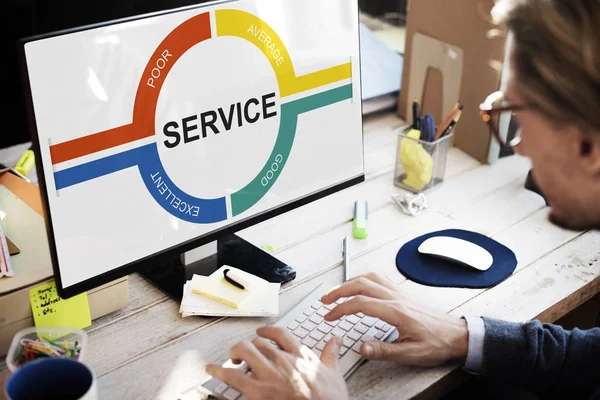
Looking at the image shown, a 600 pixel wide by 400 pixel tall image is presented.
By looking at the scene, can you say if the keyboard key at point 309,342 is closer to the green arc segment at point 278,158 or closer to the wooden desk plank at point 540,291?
the wooden desk plank at point 540,291

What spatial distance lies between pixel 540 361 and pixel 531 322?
0.06 metres

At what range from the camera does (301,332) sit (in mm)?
1033

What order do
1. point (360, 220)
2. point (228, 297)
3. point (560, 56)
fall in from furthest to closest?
1. point (360, 220)
2. point (228, 297)
3. point (560, 56)

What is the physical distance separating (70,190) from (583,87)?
0.67 metres

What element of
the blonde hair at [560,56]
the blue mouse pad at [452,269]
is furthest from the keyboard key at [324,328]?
the blonde hair at [560,56]

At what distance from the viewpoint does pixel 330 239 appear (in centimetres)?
131

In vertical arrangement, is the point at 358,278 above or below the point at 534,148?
below

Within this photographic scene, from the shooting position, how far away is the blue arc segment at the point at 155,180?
3.06 ft

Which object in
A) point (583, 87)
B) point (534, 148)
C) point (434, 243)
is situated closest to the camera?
point (583, 87)

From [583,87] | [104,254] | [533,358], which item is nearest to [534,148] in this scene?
[583,87]

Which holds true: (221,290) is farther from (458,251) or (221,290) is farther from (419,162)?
(419,162)

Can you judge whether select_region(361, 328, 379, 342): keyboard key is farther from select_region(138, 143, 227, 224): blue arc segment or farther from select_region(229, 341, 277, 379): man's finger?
select_region(138, 143, 227, 224): blue arc segment

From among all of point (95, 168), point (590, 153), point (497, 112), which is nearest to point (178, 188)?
point (95, 168)

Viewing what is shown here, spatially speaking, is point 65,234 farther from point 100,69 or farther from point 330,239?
point 330,239
